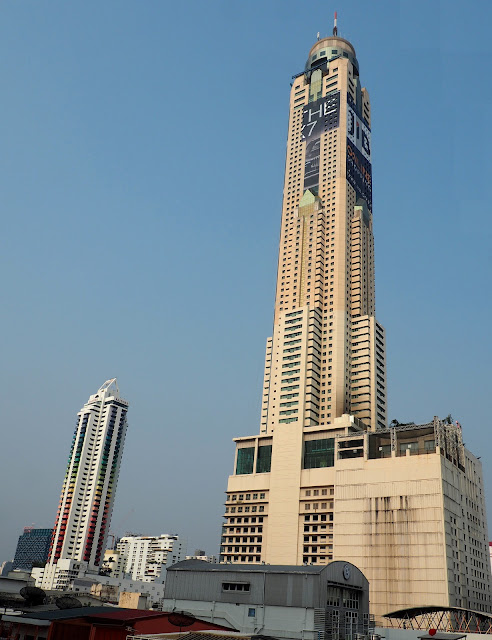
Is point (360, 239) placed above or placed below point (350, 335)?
above

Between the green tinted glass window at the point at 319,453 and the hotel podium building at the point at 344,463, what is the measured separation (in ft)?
0.90

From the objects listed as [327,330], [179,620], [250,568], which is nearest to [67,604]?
[250,568]

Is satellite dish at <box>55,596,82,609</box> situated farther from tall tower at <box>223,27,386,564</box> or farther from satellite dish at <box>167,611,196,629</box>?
tall tower at <box>223,27,386,564</box>

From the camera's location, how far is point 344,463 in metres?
144

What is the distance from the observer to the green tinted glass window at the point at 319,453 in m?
155

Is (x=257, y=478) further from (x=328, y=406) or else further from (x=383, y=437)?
Result: (x=383, y=437)

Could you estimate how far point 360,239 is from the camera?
194625 millimetres

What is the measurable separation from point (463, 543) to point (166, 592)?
79963mm

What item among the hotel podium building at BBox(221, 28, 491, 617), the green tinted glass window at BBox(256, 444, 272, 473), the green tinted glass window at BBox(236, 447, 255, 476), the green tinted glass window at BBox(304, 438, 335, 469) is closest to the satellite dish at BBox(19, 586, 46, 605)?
the hotel podium building at BBox(221, 28, 491, 617)

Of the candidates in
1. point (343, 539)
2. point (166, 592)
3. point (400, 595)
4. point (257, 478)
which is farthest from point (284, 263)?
point (166, 592)

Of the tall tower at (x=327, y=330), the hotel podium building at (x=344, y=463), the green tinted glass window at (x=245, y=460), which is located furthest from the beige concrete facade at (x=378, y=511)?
the tall tower at (x=327, y=330)

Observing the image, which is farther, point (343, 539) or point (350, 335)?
point (350, 335)

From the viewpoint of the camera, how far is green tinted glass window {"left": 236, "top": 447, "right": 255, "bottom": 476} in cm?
16988

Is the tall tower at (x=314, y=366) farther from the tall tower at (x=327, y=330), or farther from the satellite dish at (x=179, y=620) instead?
the satellite dish at (x=179, y=620)
